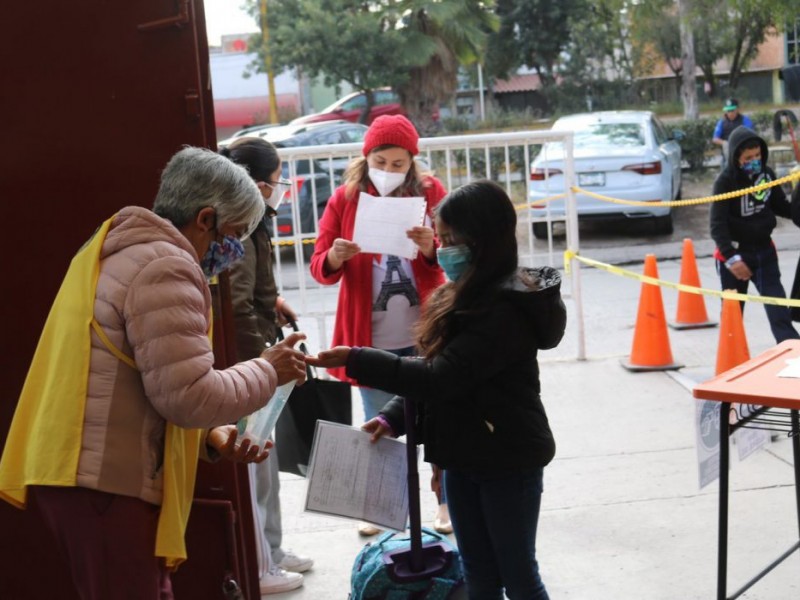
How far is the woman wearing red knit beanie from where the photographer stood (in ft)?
15.1

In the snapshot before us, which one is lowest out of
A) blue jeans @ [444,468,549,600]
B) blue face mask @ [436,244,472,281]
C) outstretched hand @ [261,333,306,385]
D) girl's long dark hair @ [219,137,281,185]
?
blue jeans @ [444,468,549,600]

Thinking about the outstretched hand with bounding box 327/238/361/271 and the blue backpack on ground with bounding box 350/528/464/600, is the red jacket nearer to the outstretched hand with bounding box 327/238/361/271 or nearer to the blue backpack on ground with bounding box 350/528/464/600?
the outstretched hand with bounding box 327/238/361/271

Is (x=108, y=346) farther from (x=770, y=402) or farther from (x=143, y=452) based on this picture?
(x=770, y=402)

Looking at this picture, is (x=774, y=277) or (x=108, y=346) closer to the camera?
(x=108, y=346)

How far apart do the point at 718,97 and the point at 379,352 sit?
109 feet

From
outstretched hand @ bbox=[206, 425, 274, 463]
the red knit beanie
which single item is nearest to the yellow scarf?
outstretched hand @ bbox=[206, 425, 274, 463]

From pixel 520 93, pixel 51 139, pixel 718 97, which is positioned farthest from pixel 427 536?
pixel 520 93

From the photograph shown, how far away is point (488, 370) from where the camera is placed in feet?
9.80

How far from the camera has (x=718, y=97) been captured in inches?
1337

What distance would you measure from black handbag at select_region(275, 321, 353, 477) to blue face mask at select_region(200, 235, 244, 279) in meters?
1.31

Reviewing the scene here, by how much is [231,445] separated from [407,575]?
74cm

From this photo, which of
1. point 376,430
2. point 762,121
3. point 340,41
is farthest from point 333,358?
point 340,41

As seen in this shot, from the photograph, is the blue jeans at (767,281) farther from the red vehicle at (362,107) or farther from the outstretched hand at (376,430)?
the red vehicle at (362,107)

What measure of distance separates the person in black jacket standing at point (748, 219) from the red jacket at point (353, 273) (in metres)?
2.76
